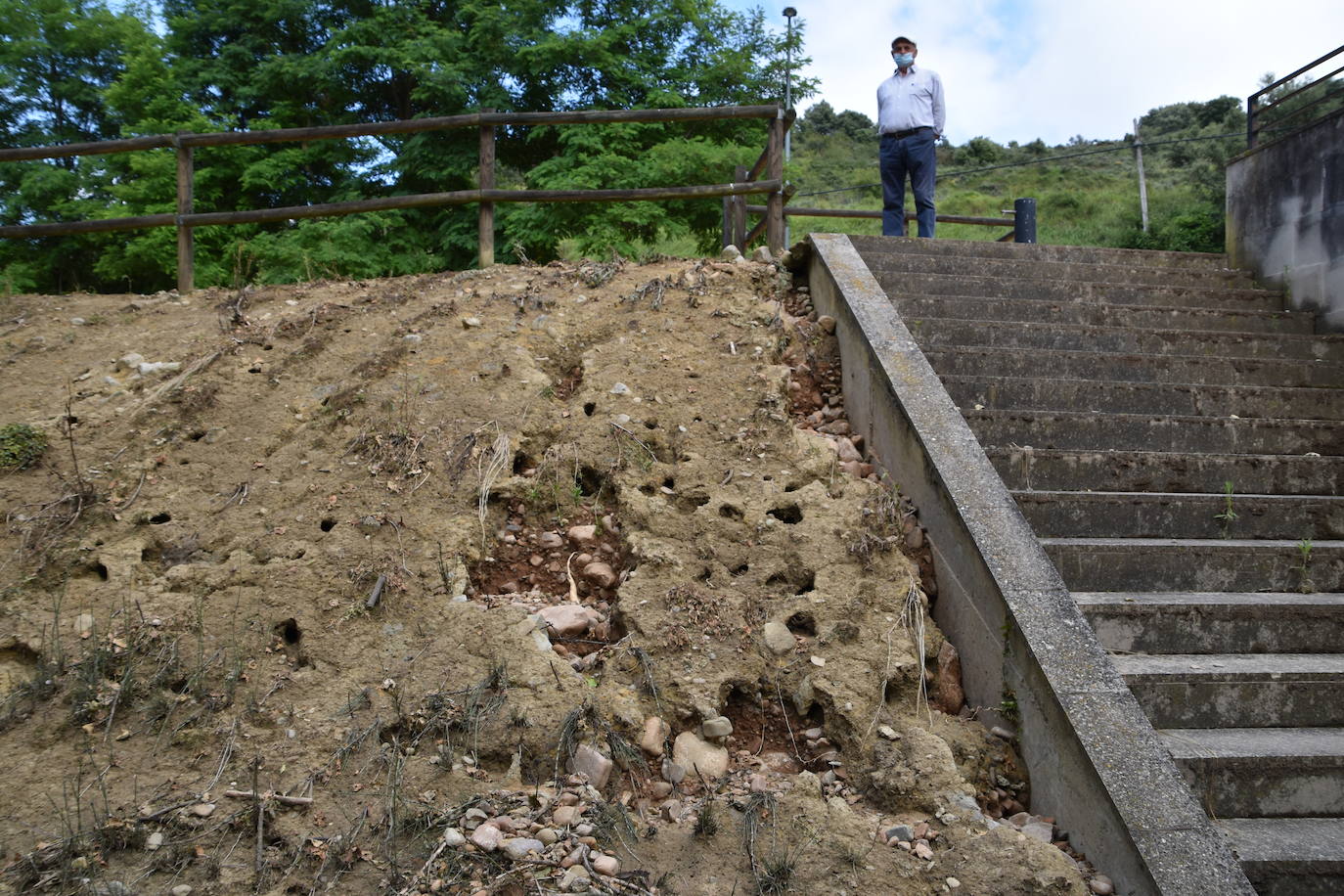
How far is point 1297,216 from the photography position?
6.57 m

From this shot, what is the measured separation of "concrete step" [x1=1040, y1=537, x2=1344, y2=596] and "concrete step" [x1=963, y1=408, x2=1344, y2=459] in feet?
2.85

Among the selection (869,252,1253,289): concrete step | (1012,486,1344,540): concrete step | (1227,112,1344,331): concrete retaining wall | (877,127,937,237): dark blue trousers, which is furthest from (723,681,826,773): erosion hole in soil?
(1227,112,1344,331): concrete retaining wall

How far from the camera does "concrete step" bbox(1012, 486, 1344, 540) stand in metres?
4.35

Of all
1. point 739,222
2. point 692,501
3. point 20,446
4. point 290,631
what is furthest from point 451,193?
point 290,631

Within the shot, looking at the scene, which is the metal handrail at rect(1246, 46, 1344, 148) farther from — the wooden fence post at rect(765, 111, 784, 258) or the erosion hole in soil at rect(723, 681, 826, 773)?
the erosion hole in soil at rect(723, 681, 826, 773)

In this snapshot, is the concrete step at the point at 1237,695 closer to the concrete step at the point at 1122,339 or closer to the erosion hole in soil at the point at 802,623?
the erosion hole in soil at the point at 802,623

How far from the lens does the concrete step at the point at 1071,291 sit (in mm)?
6367

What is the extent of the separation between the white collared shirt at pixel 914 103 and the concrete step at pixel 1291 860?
584cm

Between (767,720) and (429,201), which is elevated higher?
(429,201)

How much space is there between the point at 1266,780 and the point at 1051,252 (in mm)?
4994

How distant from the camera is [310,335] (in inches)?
222

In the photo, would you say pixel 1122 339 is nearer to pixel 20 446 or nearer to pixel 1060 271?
pixel 1060 271

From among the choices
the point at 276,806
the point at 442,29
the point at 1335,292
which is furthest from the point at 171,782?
the point at 442,29

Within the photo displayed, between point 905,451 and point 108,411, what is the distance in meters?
4.33
